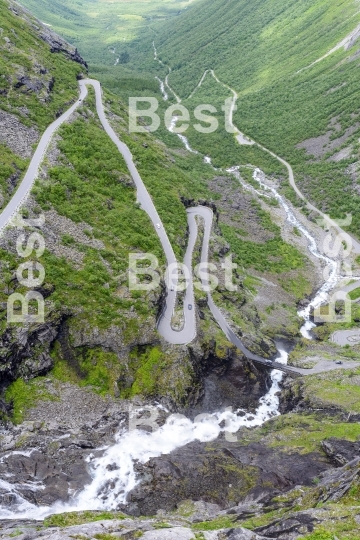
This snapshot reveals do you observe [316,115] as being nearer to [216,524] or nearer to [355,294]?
[355,294]

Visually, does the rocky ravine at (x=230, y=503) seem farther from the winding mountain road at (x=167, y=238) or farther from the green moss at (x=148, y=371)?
the winding mountain road at (x=167, y=238)

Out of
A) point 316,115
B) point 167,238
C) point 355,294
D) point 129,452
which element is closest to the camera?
point 129,452

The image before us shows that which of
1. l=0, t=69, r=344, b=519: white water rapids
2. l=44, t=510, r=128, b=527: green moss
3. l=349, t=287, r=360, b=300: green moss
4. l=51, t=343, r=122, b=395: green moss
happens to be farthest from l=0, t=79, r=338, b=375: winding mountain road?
l=349, t=287, r=360, b=300: green moss

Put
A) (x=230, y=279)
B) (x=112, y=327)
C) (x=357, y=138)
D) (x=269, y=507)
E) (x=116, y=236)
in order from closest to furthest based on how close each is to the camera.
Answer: (x=269, y=507) < (x=112, y=327) < (x=116, y=236) < (x=230, y=279) < (x=357, y=138)

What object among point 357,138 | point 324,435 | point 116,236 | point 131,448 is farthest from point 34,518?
point 357,138

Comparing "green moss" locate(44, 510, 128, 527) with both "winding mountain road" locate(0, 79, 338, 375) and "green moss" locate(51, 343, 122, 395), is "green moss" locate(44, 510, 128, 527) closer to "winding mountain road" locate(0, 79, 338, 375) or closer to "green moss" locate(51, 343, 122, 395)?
"green moss" locate(51, 343, 122, 395)

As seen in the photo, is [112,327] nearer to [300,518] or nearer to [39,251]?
[39,251]

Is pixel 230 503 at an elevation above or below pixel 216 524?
below

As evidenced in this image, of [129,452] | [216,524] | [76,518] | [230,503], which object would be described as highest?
[129,452]

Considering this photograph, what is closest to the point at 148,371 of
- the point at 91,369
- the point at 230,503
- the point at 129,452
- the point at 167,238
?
the point at 91,369

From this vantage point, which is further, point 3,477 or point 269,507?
point 3,477

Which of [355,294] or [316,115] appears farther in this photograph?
[316,115]
